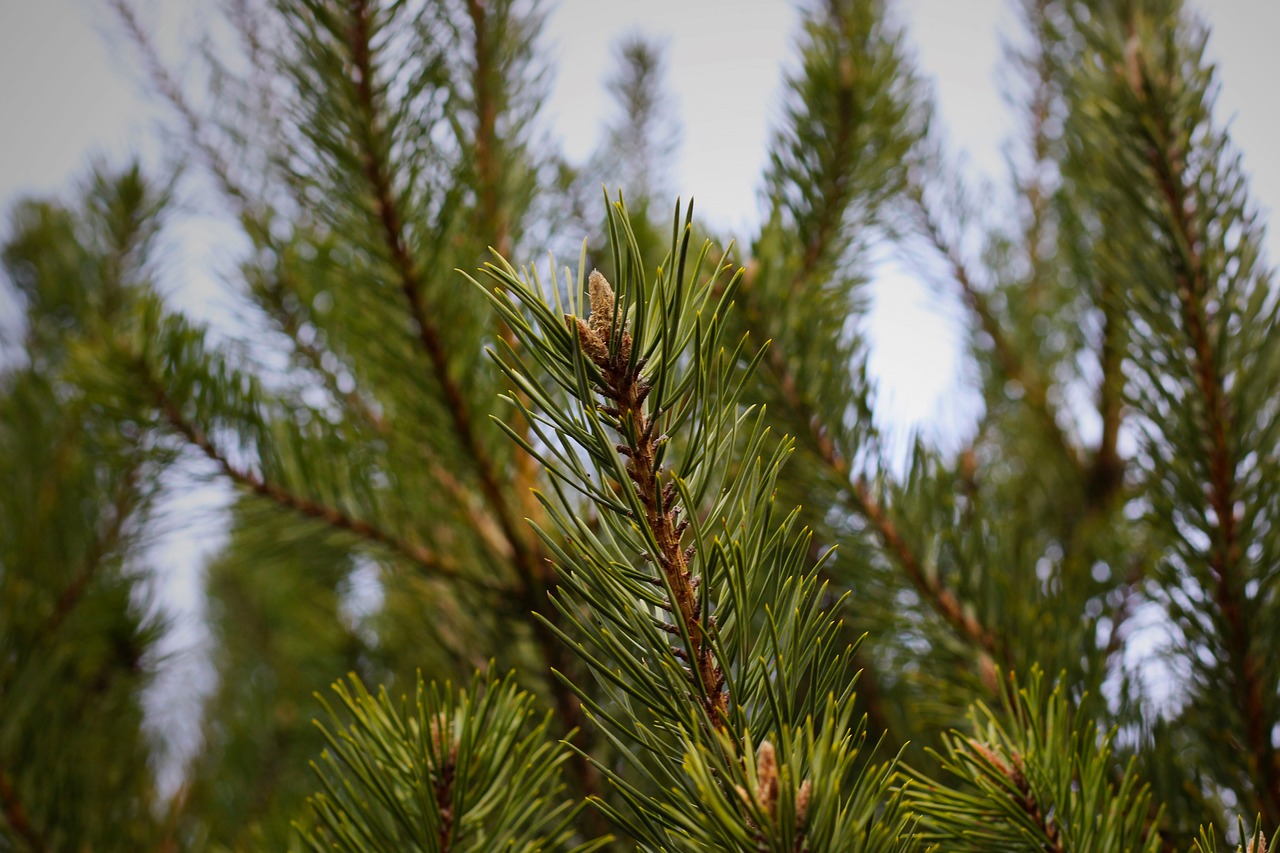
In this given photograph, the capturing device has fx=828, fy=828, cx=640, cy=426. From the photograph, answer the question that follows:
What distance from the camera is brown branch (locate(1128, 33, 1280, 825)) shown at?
0.50 metres

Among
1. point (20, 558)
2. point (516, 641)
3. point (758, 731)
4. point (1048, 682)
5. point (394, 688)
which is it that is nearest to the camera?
point (758, 731)

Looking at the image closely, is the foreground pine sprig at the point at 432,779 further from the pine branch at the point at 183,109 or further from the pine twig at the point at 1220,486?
the pine branch at the point at 183,109

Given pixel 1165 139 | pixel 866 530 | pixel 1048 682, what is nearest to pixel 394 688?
pixel 866 530

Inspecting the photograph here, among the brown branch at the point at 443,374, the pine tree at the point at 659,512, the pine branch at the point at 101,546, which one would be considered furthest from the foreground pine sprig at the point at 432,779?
the pine branch at the point at 101,546

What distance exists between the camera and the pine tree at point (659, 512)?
32 cm

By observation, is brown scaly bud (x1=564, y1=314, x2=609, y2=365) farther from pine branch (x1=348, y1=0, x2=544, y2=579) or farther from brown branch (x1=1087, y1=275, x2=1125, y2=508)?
brown branch (x1=1087, y1=275, x2=1125, y2=508)

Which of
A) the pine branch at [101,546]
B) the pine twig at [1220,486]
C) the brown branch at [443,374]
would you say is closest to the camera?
the pine twig at [1220,486]

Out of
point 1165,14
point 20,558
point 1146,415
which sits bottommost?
point 20,558

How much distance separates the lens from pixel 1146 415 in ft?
2.01

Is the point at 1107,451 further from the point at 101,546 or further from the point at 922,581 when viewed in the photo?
the point at 101,546

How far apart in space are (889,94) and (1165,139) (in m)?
0.29

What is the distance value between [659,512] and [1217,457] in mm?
469

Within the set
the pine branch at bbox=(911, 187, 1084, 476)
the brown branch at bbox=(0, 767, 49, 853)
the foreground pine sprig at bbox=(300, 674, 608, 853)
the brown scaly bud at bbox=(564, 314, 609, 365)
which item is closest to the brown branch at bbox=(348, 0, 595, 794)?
the foreground pine sprig at bbox=(300, 674, 608, 853)

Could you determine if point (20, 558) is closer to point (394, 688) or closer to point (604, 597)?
point (394, 688)
